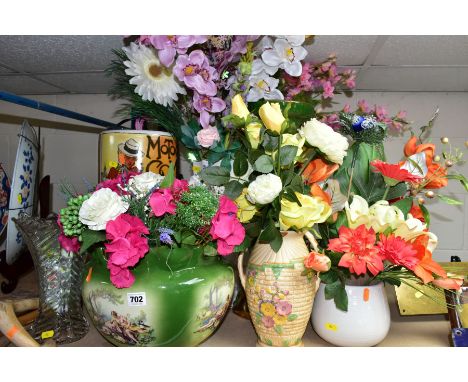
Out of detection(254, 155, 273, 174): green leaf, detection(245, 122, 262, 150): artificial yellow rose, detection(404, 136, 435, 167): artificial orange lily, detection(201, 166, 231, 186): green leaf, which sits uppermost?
detection(245, 122, 262, 150): artificial yellow rose

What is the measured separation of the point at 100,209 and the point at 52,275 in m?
0.24

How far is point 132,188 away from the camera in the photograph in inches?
25.6

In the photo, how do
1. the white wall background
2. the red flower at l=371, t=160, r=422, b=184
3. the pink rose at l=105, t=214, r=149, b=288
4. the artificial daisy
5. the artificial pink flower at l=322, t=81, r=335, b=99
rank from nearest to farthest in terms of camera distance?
the pink rose at l=105, t=214, r=149, b=288
the red flower at l=371, t=160, r=422, b=184
the artificial daisy
the artificial pink flower at l=322, t=81, r=335, b=99
the white wall background

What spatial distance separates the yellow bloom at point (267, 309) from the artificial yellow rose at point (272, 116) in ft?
0.89

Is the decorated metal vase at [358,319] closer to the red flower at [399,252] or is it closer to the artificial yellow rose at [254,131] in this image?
the red flower at [399,252]

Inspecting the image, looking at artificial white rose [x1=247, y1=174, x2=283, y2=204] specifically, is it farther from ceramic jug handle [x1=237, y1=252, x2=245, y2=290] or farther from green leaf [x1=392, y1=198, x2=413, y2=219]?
green leaf [x1=392, y1=198, x2=413, y2=219]

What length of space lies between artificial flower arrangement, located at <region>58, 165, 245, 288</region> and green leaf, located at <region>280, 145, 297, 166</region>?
0.10 meters

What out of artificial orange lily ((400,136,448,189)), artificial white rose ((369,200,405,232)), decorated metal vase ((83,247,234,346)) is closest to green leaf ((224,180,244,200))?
decorated metal vase ((83,247,234,346))

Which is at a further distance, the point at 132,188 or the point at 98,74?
the point at 98,74

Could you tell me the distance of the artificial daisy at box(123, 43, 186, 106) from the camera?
2.62 ft
